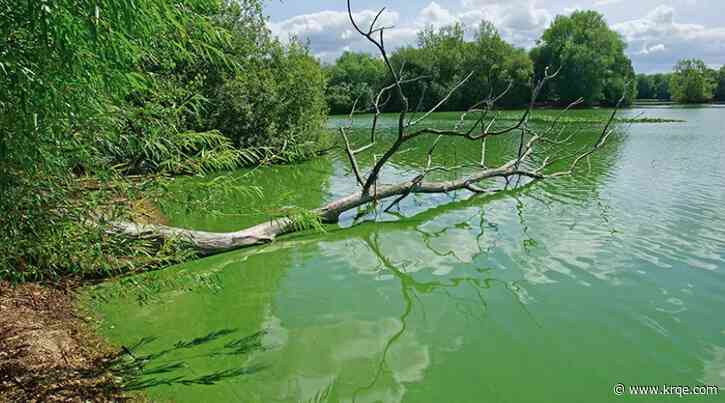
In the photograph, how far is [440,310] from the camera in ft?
17.7

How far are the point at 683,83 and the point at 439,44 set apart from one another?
3923 cm

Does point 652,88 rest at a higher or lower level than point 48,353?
higher

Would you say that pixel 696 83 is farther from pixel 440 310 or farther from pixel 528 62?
pixel 440 310

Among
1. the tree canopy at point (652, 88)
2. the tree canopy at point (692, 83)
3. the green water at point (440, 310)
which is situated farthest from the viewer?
the tree canopy at point (652, 88)

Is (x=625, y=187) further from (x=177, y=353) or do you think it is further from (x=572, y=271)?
(x=177, y=353)

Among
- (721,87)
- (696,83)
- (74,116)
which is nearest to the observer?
(74,116)

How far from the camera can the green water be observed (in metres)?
3.95

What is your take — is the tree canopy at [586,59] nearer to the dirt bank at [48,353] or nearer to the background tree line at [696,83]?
the background tree line at [696,83]

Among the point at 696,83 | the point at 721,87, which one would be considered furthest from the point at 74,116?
the point at 721,87

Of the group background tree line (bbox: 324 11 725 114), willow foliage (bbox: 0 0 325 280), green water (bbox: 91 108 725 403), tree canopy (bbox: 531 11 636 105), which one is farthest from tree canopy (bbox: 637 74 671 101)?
willow foliage (bbox: 0 0 325 280)

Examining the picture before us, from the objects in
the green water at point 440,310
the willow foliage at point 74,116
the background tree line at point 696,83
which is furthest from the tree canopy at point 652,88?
the willow foliage at point 74,116

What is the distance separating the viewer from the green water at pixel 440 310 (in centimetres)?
395

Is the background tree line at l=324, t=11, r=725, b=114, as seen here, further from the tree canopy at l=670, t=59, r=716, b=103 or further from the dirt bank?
the dirt bank

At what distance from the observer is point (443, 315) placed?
17.3ft
